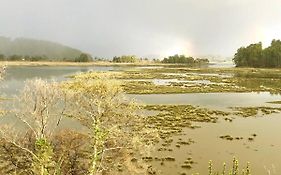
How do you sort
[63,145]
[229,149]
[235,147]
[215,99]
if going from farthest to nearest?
[215,99]
[235,147]
[229,149]
[63,145]

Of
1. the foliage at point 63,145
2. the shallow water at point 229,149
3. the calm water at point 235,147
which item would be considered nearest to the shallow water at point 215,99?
the calm water at point 235,147

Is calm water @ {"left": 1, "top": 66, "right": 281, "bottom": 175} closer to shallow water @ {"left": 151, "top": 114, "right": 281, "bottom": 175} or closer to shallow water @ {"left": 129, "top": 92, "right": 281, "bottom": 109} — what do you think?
shallow water @ {"left": 151, "top": 114, "right": 281, "bottom": 175}

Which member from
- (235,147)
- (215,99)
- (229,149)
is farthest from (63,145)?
(215,99)

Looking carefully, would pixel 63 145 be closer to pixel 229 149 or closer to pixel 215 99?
pixel 229 149

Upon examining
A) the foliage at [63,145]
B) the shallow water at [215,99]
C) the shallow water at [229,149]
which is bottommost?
the shallow water at [229,149]

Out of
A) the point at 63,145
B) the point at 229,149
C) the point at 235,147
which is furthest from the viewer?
the point at 235,147

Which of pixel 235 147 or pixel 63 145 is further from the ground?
pixel 63 145

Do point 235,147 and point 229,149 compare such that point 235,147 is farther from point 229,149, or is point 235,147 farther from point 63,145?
point 63,145

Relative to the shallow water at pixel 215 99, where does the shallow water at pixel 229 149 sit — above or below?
below

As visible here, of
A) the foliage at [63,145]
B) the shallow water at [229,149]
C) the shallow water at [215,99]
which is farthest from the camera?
the shallow water at [215,99]

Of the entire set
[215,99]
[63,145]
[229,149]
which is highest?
[63,145]

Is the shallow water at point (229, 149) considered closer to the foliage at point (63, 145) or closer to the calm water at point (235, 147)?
the calm water at point (235, 147)

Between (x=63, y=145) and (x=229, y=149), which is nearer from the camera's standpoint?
(x=63, y=145)

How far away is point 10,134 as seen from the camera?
92.5ft
